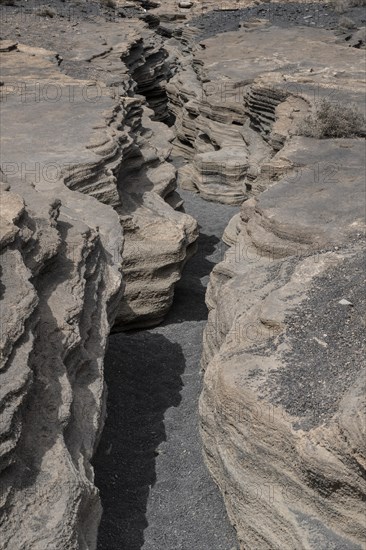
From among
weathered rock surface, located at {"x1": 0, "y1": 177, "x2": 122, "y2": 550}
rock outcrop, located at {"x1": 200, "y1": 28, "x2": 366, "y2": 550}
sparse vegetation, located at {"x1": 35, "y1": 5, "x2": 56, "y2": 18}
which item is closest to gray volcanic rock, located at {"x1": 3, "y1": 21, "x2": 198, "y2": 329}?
rock outcrop, located at {"x1": 200, "y1": 28, "x2": 366, "y2": 550}

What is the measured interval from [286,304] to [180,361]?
2.25 metres

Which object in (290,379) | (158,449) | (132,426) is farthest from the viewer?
(132,426)

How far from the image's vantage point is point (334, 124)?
8664mm

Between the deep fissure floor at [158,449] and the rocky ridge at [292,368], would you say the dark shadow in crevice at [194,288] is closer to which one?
the deep fissure floor at [158,449]

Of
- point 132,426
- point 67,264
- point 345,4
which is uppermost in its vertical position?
point 67,264

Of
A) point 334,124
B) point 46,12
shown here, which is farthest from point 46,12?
point 334,124

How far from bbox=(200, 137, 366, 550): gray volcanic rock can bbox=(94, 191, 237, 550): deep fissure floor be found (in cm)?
30

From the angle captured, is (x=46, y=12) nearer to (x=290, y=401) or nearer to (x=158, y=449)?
(x=158, y=449)

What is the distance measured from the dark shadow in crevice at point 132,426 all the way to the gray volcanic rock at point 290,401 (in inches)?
21.3

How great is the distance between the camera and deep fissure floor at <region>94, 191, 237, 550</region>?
4941 mm

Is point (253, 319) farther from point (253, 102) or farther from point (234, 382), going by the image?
point (253, 102)

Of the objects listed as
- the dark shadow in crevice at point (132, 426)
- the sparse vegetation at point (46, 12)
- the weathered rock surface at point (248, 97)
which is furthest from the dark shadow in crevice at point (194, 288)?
the sparse vegetation at point (46, 12)

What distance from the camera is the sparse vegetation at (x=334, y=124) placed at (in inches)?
341

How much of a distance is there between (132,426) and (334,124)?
4171 millimetres
